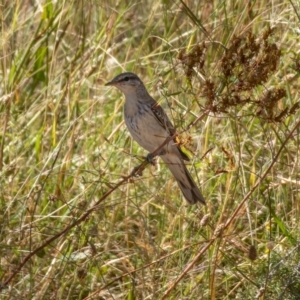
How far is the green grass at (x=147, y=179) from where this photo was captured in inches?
138

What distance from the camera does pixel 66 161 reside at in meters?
4.25

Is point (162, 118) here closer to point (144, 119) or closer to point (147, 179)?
point (144, 119)

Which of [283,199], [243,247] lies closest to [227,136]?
[283,199]

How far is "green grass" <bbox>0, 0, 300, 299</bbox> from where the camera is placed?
350 centimetres

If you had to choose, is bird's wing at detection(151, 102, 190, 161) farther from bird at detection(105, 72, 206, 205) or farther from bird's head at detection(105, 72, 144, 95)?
bird's head at detection(105, 72, 144, 95)

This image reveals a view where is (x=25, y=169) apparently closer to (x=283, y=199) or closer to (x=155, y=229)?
(x=155, y=229)

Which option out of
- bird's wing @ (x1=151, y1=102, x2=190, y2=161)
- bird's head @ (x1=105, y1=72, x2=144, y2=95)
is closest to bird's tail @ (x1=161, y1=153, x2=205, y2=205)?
bird's wing @ (x1=151, y1=102, x2=190, y2=161)

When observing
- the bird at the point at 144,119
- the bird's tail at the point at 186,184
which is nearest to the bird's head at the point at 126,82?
A: the bird at the point at 144,119

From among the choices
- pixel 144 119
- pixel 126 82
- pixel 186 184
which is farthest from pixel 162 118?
pixel 186 184

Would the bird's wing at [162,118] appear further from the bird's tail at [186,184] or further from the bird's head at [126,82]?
the bird's head at [126,82]

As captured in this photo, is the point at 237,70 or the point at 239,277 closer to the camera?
the point at 237,70

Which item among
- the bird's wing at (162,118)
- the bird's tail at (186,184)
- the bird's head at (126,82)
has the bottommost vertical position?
the bird's tail at (186,184)

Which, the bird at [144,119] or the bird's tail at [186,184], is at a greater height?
the bird at [144,119]

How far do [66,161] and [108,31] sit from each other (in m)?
0.87
